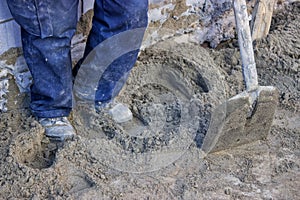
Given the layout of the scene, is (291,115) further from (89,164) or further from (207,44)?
(89,164)

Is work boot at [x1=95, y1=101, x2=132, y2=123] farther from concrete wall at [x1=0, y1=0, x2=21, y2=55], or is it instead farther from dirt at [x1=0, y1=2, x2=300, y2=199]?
concrete wall at [x1=0, y1=0, x2=21, y2=55]

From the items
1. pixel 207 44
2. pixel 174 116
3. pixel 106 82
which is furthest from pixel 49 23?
pixel 207 44

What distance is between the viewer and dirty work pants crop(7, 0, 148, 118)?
2316 millimetres

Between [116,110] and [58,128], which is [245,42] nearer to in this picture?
[116,110]

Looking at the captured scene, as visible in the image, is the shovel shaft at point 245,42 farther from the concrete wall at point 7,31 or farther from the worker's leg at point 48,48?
the concrete wall at point 7,31

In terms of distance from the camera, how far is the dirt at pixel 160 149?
2361 millimetres

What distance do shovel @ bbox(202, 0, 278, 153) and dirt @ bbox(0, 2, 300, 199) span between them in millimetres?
53

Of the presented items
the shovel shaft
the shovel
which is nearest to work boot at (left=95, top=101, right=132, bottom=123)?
the shovel

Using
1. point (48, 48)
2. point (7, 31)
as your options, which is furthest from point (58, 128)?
point (7, 31)

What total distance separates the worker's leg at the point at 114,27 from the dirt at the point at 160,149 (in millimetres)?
169

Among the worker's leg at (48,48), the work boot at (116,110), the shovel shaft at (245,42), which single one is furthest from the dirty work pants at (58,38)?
the shovel shaft at (245,42)

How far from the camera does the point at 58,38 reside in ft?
7.95

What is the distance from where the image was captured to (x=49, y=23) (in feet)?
7.65

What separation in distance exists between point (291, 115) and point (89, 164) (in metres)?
1.22
